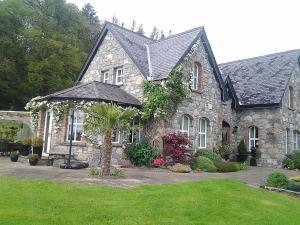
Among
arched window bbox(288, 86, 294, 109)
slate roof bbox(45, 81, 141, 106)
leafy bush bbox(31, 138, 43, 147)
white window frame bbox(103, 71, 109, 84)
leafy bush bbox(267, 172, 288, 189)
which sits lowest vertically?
leafy bush bbox(267, 172, 288, 189)

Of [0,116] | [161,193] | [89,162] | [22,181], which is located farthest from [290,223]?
[0,116]

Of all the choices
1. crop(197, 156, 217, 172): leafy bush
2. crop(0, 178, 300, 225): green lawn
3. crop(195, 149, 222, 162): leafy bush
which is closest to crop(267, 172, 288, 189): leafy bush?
crop(0, 178, 300, 225): green lawn

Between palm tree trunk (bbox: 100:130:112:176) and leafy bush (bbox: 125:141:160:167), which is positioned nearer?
palm tree trunk (bbox: 100:130:112:176)

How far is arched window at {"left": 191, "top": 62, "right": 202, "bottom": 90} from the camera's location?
2162cm

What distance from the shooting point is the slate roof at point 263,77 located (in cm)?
2472

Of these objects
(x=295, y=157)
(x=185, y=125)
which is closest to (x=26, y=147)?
(x=185, y=125)

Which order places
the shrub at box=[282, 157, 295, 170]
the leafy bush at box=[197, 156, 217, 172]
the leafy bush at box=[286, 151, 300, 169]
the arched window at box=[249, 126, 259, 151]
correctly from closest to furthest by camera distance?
the leafy bush at box=[197, 156, 217, 172] < the shrub at box=[282, 157, 295, 170] < the leafy bush at box=[286, 151, 300, 169] < the arched window at box=[249, 126, 259, 151]

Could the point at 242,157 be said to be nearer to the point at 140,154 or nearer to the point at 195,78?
the point at 195,78

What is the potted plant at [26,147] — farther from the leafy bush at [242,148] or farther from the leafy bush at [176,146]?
the leafy bush at [242,148]

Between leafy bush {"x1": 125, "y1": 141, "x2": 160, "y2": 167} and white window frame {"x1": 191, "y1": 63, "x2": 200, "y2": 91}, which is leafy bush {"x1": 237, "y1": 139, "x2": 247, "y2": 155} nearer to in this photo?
white window frame {"x1": 191, "y1": 63, "x2": 200, "y2": 91}

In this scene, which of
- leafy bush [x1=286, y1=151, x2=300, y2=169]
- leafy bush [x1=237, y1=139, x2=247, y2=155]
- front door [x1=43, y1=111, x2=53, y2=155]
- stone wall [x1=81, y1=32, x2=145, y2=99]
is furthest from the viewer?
leafy bush [x1=237, y1=139, x2=247, y2=155]

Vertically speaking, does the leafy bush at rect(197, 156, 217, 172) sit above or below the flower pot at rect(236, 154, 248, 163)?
below

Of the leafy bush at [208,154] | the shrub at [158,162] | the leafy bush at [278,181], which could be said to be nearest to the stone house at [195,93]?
the leafy bush at [208,154]

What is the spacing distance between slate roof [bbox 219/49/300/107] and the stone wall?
25.5 ft
